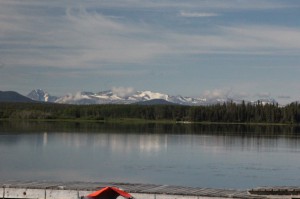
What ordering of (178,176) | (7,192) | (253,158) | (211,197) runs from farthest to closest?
(253,158)
(178,176)
(7,192)
(211,197)

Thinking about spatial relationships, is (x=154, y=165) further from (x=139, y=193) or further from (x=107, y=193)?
(x=107, y=193)

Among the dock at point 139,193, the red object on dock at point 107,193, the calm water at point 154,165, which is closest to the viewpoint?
the red object on dock at point 107,193

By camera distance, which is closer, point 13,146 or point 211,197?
point 211,197

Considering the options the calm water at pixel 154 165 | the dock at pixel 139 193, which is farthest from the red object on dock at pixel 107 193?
the calm water at pixel 154 165

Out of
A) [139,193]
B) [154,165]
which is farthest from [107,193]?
[154,165]

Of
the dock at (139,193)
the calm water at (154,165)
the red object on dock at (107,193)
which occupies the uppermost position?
the red object on dock at (107,193)

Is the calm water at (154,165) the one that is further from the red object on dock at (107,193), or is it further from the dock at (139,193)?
the red object on dock at (107,193)

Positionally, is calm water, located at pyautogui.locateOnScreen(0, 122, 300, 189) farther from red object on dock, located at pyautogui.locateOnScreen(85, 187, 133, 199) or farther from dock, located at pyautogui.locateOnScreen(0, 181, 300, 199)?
red object on dock, located at pyautogui.locateOnScreen(85, 187, 133, 199)

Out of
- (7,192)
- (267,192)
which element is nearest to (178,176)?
(267,192)

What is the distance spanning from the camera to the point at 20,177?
41938 millimetres

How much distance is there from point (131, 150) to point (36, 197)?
44789mm

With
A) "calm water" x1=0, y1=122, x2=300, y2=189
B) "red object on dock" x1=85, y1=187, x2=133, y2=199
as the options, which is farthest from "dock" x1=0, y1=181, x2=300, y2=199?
"calm water" x1=0, y1=122, x2=300, y2=189

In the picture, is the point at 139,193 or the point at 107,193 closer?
the point at 107,193

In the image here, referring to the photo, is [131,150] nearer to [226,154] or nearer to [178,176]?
[226,154]
